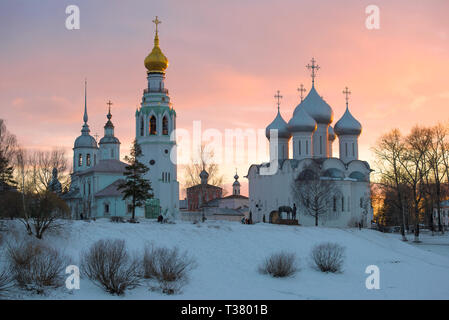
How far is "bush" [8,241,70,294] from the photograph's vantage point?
70.6 ft

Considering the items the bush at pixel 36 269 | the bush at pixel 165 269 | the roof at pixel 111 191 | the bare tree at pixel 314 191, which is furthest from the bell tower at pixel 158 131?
the bush at pixel 36 269

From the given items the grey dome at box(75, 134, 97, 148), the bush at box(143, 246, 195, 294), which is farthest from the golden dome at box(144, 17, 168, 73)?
the bush at box(143, 246, 195, 294)

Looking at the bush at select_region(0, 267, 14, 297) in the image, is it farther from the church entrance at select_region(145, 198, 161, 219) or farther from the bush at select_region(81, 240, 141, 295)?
the church entrance at select_region(145, 198, 161, 219)

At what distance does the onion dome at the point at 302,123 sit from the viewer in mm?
54344

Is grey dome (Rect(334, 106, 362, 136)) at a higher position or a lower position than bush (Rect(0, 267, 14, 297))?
higher

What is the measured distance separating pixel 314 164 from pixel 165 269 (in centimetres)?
3008

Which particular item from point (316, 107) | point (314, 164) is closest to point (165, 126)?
point (316, 107)

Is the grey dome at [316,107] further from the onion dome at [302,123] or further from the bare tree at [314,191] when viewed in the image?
the bare tree at [314,191]

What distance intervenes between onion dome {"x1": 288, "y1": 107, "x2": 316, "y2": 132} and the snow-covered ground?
1639 centimetres

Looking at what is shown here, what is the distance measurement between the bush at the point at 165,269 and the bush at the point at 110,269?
896mm

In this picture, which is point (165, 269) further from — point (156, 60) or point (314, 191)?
point (156, 60)
